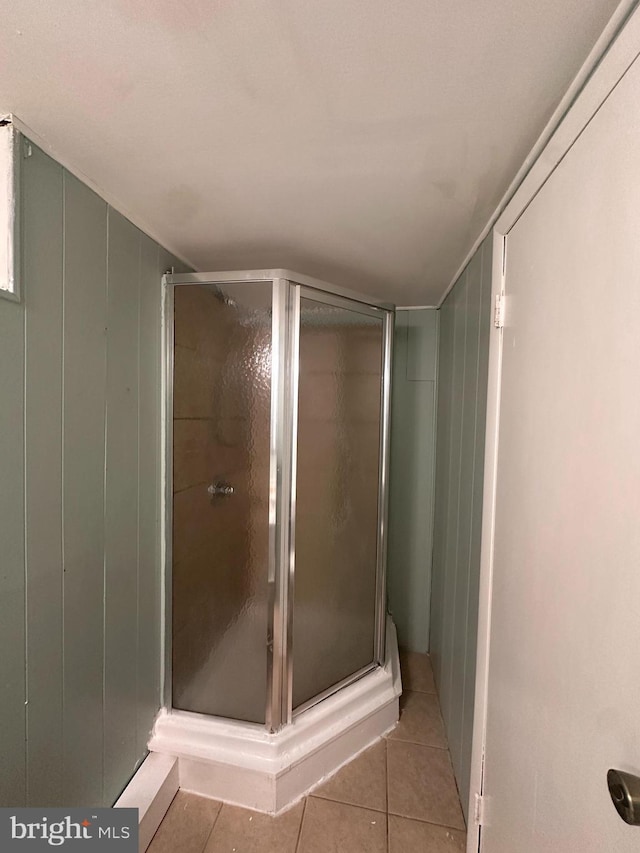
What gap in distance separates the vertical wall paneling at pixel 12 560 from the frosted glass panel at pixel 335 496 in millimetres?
860

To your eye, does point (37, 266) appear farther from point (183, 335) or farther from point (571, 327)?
point (571, 327)

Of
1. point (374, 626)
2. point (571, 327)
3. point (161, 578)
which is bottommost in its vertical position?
point (374, 626)

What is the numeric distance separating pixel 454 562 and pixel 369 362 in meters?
0.92

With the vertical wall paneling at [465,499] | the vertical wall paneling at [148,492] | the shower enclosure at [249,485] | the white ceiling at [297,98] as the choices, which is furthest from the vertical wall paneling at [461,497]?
the vertical wall paneling at [148,492]

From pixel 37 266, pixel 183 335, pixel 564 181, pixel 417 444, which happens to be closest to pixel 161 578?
pixel 183 335

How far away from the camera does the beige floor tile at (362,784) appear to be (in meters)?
1.40

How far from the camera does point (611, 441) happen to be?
23.1 inches

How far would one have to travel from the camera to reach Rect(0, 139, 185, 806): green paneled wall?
89 cm

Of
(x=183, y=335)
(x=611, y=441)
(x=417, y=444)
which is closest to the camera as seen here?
(x=611, y=441)

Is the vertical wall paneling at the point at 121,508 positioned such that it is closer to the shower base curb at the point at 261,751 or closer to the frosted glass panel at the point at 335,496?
the shower base curb at the point at 261,751

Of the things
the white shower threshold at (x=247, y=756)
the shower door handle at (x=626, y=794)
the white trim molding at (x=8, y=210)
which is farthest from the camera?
the white shower threshold at (x=247, y=756)

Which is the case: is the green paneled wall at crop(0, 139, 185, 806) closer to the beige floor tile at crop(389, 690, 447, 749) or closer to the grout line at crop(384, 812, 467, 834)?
the grout line at crop(384, 812, 467, 834)

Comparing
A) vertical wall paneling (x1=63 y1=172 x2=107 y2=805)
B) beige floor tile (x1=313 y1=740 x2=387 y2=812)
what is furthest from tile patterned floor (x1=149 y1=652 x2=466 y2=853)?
vertical wall paneling (x1=63 y1=172 x2=107 y2=805)

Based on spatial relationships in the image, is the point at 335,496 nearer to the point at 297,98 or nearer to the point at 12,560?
the point at 12,560
